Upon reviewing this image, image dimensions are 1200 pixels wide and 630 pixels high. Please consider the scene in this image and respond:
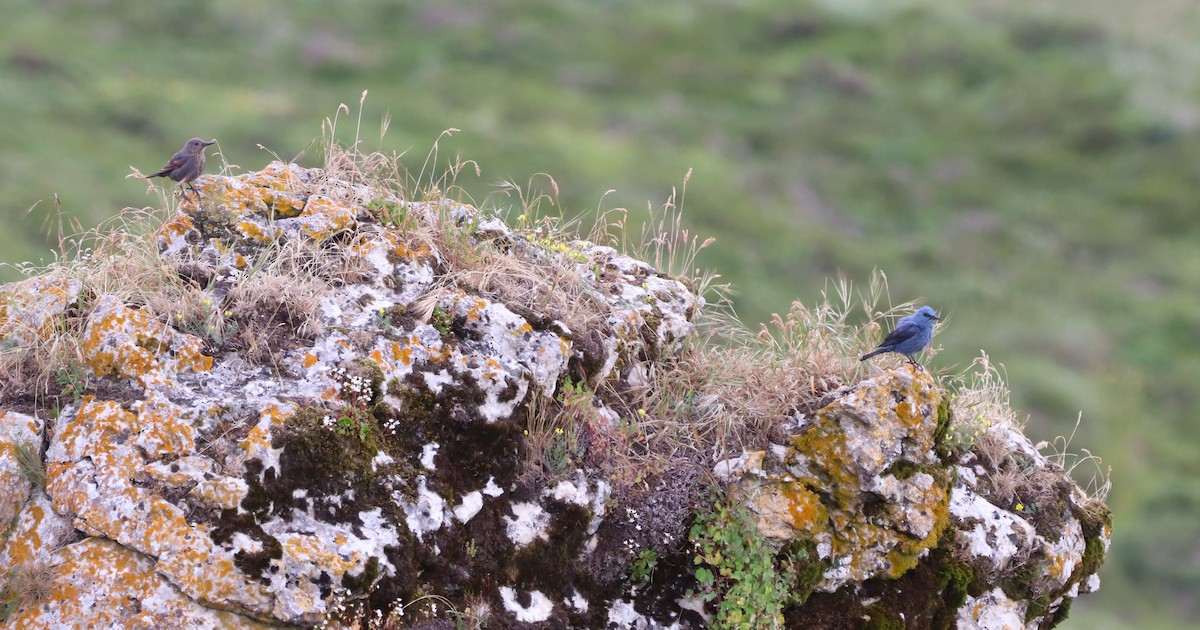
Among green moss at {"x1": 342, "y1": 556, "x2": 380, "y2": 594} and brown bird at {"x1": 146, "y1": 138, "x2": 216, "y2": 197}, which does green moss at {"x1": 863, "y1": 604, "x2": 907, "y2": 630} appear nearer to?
green moss at {"x1": 342, "y1": 556, "x2": 380, "y2": 594}

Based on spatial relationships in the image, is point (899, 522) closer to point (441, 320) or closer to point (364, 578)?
point (441, 320)

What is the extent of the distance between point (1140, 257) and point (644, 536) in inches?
1039

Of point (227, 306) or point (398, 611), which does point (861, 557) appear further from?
point (227, 306)

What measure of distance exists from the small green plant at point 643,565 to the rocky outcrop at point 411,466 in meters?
0.03

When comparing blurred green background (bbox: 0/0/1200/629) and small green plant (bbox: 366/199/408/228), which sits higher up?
small green plant (bbox: 366/199/408/228)

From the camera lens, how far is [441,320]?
5.68 m

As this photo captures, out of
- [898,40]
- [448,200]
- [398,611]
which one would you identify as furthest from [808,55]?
[398,611]

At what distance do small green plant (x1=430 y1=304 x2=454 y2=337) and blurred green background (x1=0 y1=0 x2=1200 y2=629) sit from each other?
15.2 meters

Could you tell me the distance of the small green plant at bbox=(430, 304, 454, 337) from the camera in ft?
18.6

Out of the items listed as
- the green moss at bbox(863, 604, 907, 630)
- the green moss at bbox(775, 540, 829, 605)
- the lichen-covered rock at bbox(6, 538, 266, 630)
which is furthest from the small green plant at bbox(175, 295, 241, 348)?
the green moss at bbox(863, 604, 907, 630)

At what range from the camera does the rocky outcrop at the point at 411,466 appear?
4.64 metres

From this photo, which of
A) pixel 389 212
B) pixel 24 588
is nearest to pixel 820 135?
pixel 389 212

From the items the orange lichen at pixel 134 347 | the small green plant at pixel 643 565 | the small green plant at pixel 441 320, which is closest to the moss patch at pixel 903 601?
the small green plant at pixel 643 565

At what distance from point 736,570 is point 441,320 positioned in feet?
7.00
